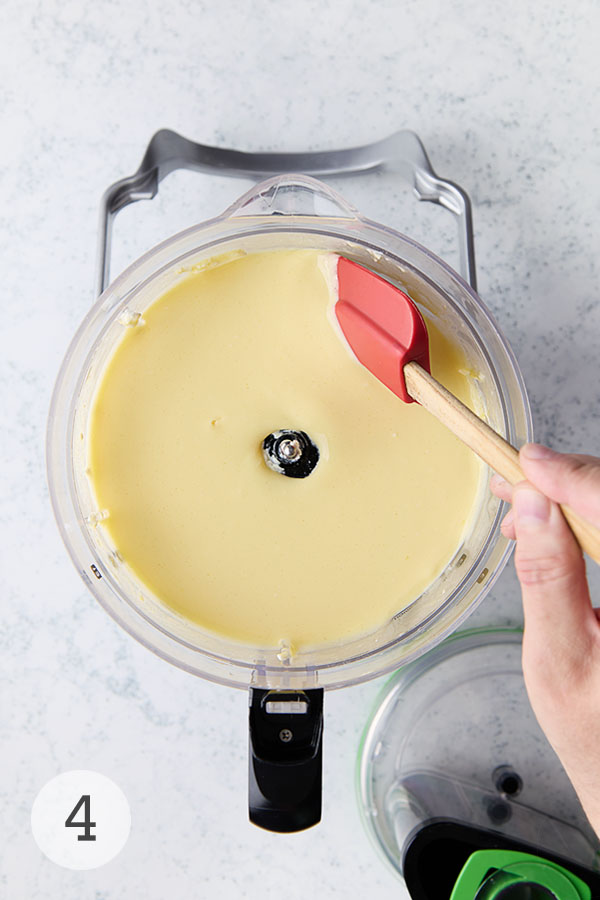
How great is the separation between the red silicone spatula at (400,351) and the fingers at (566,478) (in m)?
0.02

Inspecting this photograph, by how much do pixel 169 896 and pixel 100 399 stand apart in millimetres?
563

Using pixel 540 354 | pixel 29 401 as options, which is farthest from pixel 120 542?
pixel 540 354

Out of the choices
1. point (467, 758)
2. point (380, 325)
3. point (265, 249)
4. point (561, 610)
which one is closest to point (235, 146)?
point (265, 249)

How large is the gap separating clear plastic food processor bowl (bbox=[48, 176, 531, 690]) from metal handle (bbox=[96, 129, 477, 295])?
8 centimetres

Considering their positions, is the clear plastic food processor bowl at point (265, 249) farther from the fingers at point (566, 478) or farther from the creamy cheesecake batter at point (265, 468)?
the fingers at point (566, 478)

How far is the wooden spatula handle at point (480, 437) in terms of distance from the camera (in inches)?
21.1

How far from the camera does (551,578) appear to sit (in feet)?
1.86

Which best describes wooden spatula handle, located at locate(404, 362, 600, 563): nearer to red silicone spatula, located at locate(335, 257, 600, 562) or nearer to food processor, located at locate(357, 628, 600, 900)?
red silicone spatula, located at locate(335, 257, 600, 562)

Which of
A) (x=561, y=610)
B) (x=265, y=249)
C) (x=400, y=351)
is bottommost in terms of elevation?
(x=561, y=610)

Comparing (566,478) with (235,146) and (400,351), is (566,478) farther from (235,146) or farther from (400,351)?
(235,146)

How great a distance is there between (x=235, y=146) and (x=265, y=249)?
0.19 m

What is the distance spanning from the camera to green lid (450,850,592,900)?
76 cm

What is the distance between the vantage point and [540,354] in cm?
87

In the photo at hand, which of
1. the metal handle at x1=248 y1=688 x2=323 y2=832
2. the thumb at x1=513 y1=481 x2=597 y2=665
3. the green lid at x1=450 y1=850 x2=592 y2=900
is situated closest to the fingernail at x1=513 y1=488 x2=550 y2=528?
the thumb at x1=513 y1=481 x2=597 y2=665
